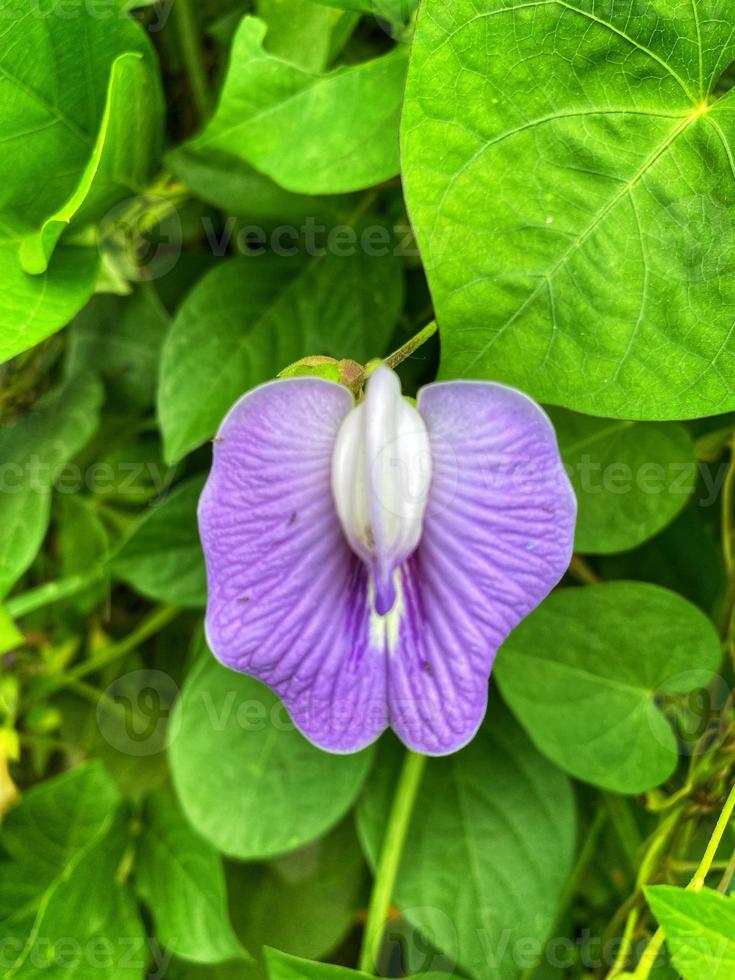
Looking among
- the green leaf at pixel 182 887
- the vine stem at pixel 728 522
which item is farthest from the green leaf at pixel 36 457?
the vine stem at pixel 728 522

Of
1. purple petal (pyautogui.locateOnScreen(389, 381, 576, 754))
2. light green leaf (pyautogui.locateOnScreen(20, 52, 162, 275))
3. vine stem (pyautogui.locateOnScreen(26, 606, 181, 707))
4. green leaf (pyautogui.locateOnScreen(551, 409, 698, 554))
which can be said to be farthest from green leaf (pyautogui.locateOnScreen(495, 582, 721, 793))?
light green leaf (pyautogui.locateOnScreen(20, 52, 162, 275))

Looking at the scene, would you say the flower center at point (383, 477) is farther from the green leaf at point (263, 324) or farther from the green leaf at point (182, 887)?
the green leaf at point (182, 887)

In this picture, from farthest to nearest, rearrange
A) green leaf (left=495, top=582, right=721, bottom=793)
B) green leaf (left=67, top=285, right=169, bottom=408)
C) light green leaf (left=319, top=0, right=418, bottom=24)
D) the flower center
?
green leaf (left=67, top=285, right=169, bottom=408)
green leaf (left=495, top=582, right=721, bottom=793)
light green leaf (left=319, top=0, right=418, bottom=24)
the flower center

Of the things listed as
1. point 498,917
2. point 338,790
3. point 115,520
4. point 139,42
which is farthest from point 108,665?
point 139,42

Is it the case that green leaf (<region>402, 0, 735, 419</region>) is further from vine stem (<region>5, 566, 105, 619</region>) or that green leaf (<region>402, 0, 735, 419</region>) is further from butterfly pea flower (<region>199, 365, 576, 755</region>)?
vine stem (<region>5, 566, 105, 619</region>)

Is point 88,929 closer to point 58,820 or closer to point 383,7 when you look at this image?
point 58,820
